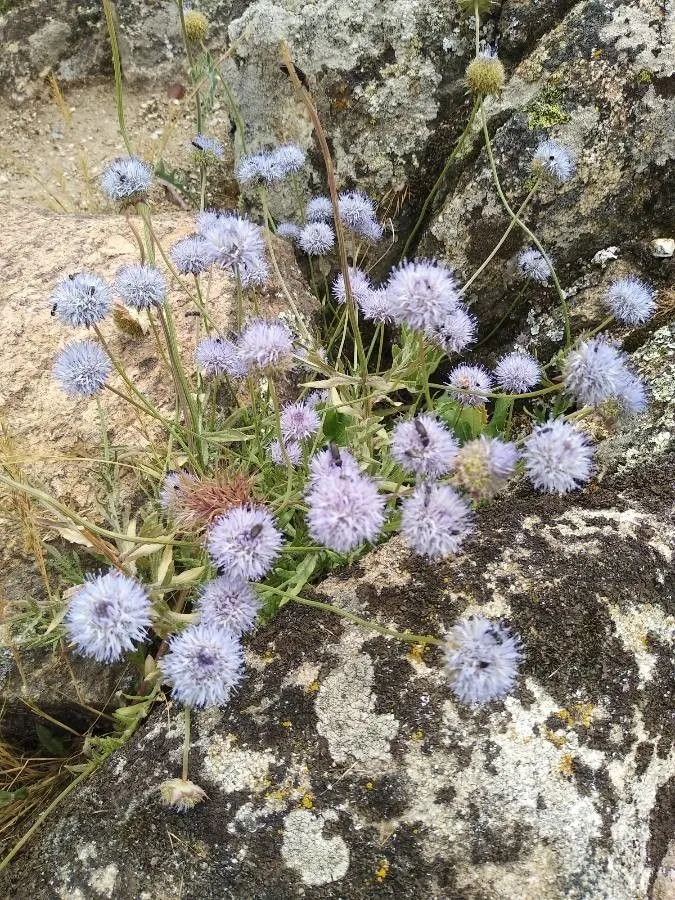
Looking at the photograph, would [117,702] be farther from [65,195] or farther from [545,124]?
[65,195]

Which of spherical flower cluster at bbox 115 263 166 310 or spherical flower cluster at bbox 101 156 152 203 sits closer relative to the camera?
spherical flower cluster at bbox 115 263 166 310

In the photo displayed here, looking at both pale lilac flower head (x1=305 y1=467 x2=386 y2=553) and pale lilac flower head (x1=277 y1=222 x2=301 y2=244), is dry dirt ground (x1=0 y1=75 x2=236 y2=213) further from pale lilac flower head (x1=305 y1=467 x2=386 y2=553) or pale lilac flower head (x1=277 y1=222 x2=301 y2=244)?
pale lilac flower head (x1=305 y1=467 x2=386 y2=553)

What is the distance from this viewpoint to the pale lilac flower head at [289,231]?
4098 mm

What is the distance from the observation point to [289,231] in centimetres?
410

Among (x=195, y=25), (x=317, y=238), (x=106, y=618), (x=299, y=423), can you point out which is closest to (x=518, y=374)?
(x=299, y=423)

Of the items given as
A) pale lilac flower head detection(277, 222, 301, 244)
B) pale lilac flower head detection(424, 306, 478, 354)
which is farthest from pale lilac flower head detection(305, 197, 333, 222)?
pale lilac flower head detection(424, 306, 478, 354)

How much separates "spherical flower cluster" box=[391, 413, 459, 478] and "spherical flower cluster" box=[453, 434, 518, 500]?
0.29 ft

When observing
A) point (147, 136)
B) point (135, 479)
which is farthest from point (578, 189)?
point (147, 136)

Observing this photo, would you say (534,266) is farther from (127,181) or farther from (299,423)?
(127,181)

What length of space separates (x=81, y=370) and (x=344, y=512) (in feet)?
4.16

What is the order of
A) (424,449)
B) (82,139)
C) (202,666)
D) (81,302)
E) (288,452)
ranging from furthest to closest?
(82,139)
(288,452)
(81,302)
(424,449)
(202,666)

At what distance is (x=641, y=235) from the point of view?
3504 mm

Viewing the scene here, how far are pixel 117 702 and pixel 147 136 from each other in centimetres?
507

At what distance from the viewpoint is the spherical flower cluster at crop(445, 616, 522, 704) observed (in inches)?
73.5
